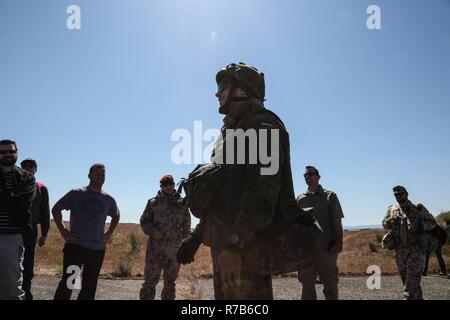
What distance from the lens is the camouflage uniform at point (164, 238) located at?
218 inches

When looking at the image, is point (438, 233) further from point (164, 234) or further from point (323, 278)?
point (164, 234)

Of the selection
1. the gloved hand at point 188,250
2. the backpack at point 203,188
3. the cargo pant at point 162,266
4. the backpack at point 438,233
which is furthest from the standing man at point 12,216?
the backpack at point 438,233

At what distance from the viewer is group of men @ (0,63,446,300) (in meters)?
2.47

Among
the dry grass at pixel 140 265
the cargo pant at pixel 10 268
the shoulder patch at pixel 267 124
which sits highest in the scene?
the shoulder patch at pixel 267 124

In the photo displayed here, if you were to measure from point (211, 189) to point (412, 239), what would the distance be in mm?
5070

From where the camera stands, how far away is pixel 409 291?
5.81m

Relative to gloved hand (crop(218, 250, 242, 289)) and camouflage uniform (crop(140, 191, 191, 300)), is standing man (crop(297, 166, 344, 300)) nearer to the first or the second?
camouflage uniform (crop(140, 191, 191, 300))

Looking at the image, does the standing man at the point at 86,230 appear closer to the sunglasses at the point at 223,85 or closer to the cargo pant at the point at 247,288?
the cargo pant at the point at 247,288

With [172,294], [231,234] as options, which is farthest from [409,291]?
[231,234]

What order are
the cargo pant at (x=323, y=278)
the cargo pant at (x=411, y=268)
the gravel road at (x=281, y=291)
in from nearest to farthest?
1. the cargo pant at (x=323, y=278)
2. the cargo pant at (x=411, y=268)
3. the gravel road at (x=281, y=291)

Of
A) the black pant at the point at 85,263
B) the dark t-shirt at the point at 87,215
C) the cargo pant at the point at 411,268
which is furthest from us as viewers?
the cargo pant at the point at 411,268

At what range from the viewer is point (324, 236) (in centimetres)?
545

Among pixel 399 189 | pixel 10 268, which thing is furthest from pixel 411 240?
pixel 10 268
